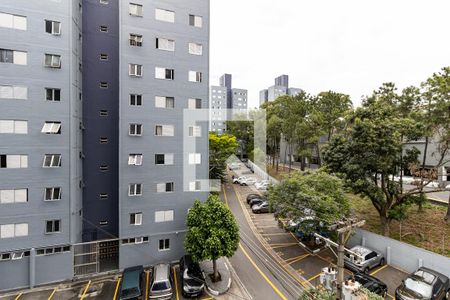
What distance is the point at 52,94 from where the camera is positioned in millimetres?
14344

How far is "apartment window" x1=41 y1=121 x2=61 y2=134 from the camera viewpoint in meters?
14.0

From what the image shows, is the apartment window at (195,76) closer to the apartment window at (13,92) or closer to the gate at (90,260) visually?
the apartment window at (13,92)

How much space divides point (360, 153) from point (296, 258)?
942 cm

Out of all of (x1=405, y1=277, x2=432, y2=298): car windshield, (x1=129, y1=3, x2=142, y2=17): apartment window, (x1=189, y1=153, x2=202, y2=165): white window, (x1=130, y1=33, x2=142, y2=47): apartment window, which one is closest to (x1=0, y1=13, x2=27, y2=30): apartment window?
(x1=130, y1=33, x2=142, y2=47): apartment window

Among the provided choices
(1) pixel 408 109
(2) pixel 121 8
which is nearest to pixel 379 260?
(1) pixel 408 109

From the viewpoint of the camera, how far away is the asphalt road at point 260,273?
1350 cm

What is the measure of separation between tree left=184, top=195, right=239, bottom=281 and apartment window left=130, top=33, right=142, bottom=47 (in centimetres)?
1191

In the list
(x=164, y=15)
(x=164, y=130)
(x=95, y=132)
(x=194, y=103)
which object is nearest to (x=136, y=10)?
(x=164, y=15)

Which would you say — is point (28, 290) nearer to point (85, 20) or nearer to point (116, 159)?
point (116, 159)

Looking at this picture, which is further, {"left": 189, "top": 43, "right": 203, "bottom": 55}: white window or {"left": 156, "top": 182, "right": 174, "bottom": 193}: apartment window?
{"left": 189, "top": 43, "right": 203, "bottom": 55}: white window

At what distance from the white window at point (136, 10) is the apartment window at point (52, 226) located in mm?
14504

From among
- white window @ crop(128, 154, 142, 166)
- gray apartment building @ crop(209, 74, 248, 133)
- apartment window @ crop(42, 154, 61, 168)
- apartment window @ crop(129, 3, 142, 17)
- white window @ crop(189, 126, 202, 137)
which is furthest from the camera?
gray apartment building @ crop(209, 74, 248, 133)

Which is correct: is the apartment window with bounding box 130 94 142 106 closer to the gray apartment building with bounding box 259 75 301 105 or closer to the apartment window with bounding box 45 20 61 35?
the apartment window with bounding box 45 20 61 35

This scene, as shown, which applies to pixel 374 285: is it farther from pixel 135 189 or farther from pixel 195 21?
pixel 195 21
